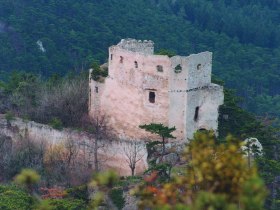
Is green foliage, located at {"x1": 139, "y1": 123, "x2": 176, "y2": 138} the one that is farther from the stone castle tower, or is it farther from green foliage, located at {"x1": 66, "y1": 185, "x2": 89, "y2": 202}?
green foliage, located at {"x1": 66, "y1": 185, "x2": 89, "y2": 202}

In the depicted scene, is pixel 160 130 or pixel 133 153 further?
pixel 133 153

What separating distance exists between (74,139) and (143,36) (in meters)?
43.6

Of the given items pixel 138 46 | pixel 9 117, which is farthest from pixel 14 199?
pixel 138 46

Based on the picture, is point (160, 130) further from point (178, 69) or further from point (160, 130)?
point (178, 69)

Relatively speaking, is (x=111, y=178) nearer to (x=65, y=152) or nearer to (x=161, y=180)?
(x=161, y=180)

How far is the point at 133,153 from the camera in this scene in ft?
105

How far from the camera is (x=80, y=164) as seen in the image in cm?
3353

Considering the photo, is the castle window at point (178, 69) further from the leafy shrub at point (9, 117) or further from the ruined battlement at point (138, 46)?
the leafy shrub at point (9, 117)

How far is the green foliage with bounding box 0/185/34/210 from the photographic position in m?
27.8

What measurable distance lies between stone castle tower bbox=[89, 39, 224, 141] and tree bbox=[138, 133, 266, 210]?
1937 centimetres

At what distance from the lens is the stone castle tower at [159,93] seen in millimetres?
31938

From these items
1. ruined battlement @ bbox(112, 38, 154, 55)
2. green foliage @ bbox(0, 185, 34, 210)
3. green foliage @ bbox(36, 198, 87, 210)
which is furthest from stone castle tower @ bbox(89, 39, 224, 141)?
green foliage @ bbox(0, 185, 34, 210)

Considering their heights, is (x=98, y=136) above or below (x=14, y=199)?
above

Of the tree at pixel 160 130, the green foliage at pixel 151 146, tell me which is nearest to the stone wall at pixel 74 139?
the green foliage at pixel 151 146
